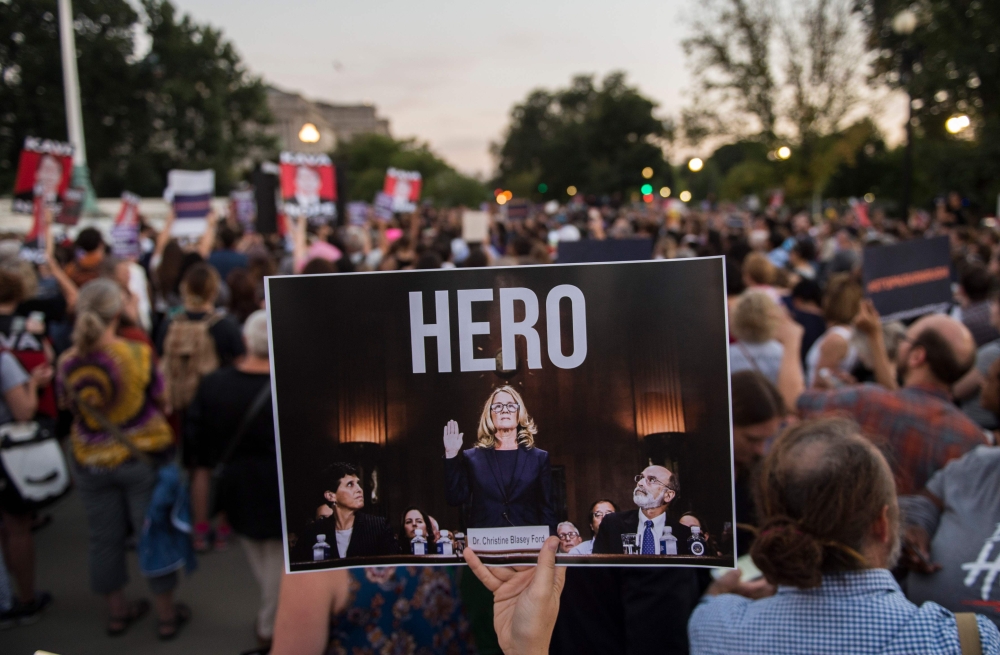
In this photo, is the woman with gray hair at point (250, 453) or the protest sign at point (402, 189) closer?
the woman with gray hair at point (250, 453)

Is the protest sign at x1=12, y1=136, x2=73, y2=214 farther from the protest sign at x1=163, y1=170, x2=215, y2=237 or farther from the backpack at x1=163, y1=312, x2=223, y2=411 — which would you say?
the backpack at x1=163, y1=312, x2=223, y2=411

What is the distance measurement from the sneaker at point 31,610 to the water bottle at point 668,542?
442 centimetres

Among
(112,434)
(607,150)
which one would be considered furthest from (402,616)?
(607,150)

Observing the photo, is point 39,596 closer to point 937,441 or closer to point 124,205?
point 937,441

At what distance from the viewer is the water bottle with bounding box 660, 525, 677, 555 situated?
1504mm

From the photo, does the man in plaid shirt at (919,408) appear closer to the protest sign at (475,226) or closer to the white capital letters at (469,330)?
the white capital letters at (469,330)

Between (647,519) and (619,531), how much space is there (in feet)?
0.21

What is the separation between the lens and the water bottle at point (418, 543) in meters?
1.54

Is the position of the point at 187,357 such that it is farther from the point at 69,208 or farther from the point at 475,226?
the point at 475,226

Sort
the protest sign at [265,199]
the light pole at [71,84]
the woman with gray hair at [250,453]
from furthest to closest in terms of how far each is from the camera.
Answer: the light pole at [71,84], the protest sign at [265,199], the woman with gray hair at [250,453]

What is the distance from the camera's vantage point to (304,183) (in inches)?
363

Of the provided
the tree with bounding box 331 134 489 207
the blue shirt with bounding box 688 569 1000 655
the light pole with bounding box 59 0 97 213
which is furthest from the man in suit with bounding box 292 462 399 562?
the tree with bounding box 331 134 489 207

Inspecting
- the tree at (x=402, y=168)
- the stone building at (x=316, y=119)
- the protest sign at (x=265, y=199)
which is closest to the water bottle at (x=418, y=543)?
the protest sign at (x=265, y=199)

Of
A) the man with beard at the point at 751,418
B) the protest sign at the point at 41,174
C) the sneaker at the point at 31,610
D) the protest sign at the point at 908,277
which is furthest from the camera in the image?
the protest sign at the point at 41,174
